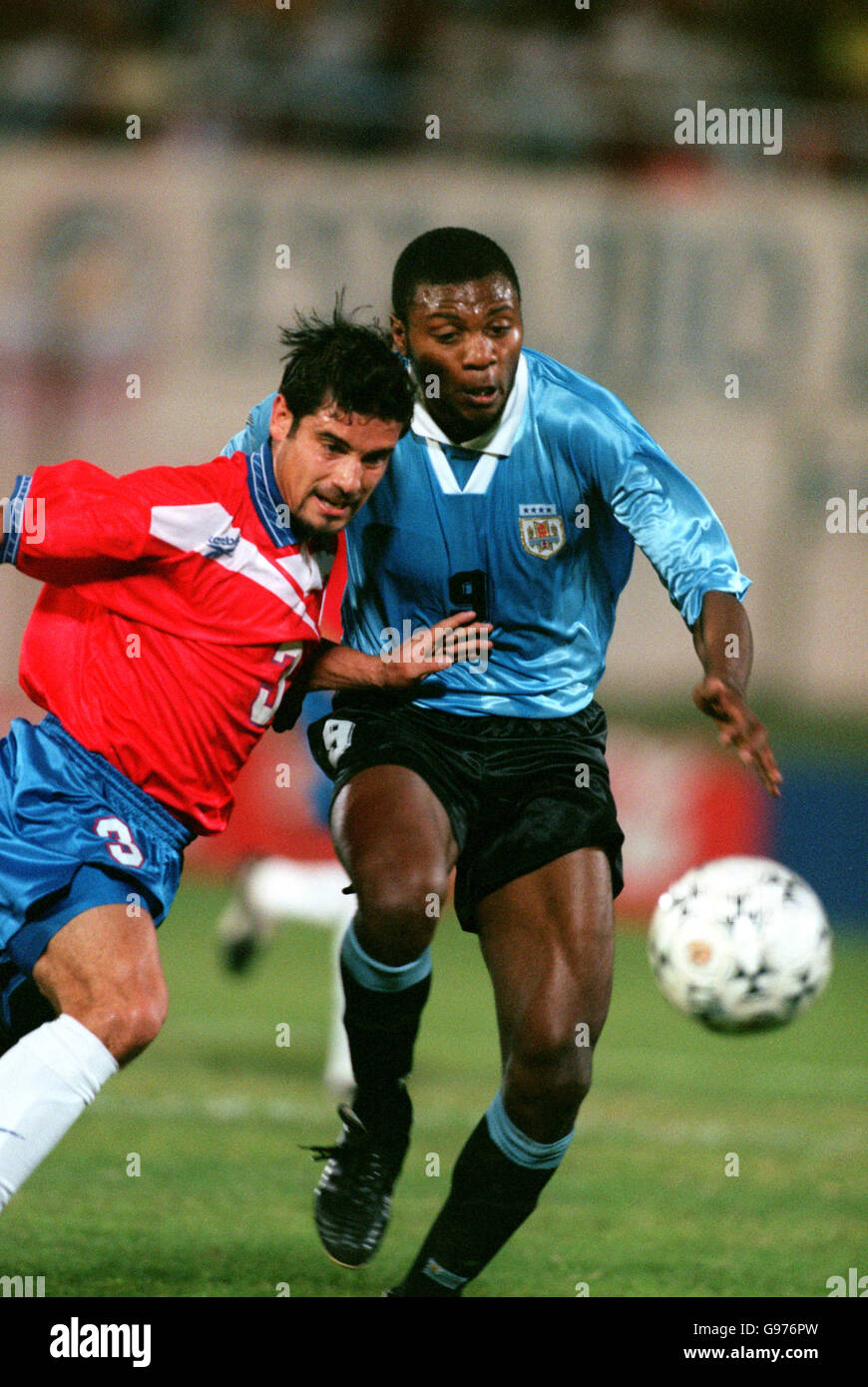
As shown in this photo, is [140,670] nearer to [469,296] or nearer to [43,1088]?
[43,1088]

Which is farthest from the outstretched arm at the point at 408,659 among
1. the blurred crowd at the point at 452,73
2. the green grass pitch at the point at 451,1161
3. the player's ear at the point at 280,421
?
the blurred crowd at the point at 452,73

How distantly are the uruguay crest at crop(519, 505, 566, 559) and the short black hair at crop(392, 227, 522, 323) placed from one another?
506 mm

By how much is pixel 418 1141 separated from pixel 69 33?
1037 centimetres

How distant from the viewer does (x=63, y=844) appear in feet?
11.3

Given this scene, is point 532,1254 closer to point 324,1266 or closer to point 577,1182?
point 324,1266

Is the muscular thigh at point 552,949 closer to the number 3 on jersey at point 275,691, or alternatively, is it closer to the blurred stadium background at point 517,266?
the number 3 on jersey at point 275,691

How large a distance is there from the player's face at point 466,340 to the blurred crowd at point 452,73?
31.3ft

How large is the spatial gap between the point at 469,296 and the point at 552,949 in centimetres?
147

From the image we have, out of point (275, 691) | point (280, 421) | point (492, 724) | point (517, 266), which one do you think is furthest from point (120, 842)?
point (517, 266)

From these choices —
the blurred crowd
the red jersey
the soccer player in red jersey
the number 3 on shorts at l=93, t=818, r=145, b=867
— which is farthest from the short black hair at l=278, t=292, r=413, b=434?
the blurred crowd

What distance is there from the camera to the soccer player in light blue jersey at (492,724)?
3896 mm

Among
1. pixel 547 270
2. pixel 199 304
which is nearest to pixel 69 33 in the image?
pixel 199 304

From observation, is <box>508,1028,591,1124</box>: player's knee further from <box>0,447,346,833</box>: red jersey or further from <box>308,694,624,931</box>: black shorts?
<box>0,447,346,833</box>: red jersey

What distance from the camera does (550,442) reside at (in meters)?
4.14
